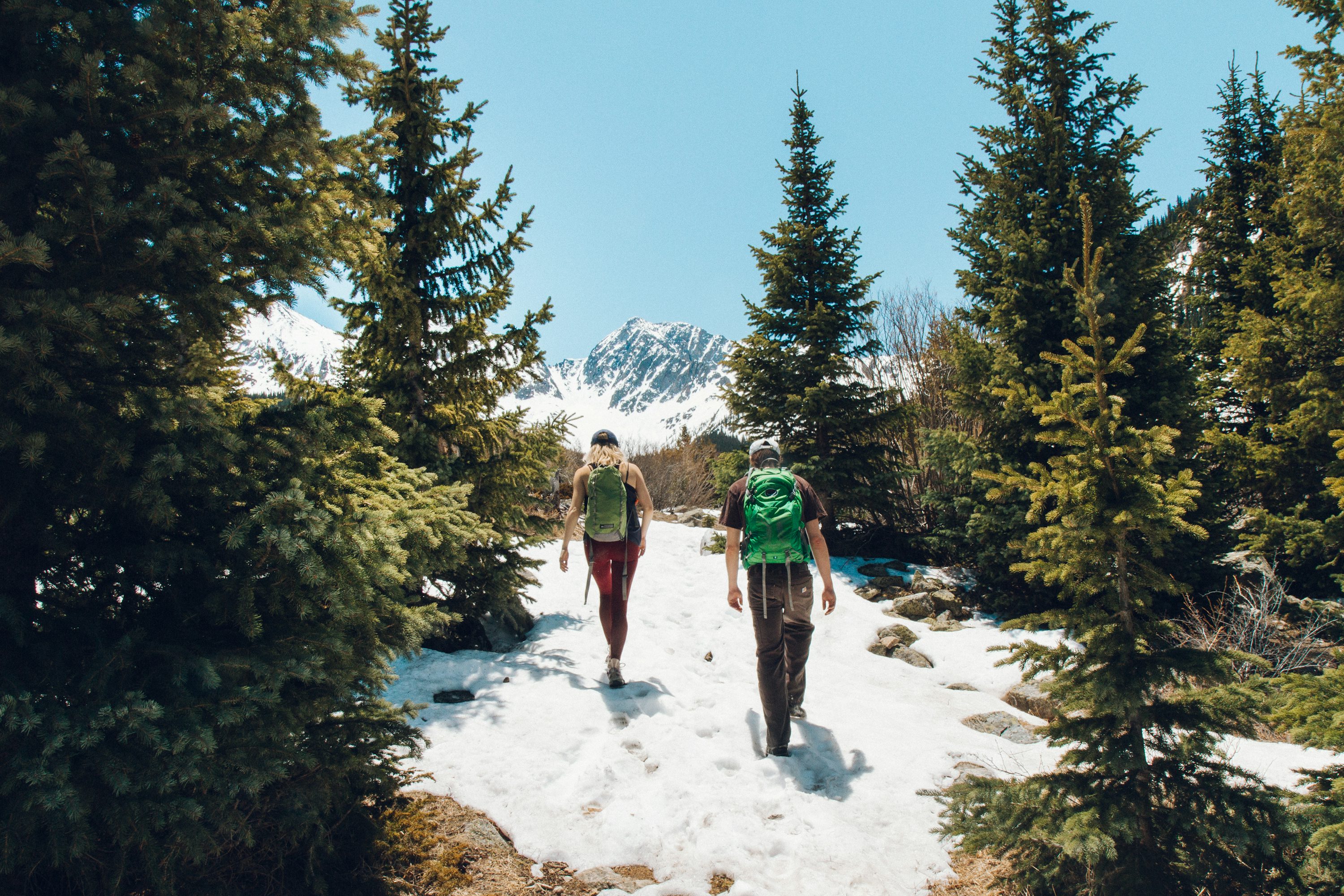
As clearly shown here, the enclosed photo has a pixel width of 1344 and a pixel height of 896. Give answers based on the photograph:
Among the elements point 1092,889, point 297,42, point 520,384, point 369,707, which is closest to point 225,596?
point 369,707

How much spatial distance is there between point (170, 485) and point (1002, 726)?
605 centimetres

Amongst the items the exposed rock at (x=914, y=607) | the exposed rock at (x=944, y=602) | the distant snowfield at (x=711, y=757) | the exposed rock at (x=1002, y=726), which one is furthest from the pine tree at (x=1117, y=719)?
the exposed rock at (x=944, y=602)

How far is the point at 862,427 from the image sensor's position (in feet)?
36.4

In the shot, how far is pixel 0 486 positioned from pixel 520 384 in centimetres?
522

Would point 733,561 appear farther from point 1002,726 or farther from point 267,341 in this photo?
point 267,341

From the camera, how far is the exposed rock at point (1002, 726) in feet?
15.9

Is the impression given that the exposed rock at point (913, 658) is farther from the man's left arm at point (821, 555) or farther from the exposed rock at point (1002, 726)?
the man's left arm at point (821, 555)

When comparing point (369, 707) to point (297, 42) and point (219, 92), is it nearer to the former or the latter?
point (219, 92)

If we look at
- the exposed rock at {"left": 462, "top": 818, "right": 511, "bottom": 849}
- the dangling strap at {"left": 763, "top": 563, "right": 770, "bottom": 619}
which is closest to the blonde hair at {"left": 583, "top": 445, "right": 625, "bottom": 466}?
the dangling strap at {"left": 763, "top": 563, "right": 770, "bottom": 619}

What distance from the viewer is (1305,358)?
26.8 feet

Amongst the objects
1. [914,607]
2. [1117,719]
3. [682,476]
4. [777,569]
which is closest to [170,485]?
[777,569]

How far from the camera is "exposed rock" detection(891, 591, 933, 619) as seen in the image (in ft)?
26.9

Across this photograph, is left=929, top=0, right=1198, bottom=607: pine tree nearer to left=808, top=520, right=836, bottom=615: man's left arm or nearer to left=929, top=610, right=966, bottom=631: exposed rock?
left=929, top=610, right=966, bottom=631: exposed rock

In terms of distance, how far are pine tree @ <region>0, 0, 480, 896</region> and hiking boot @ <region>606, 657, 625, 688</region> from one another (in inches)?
103
